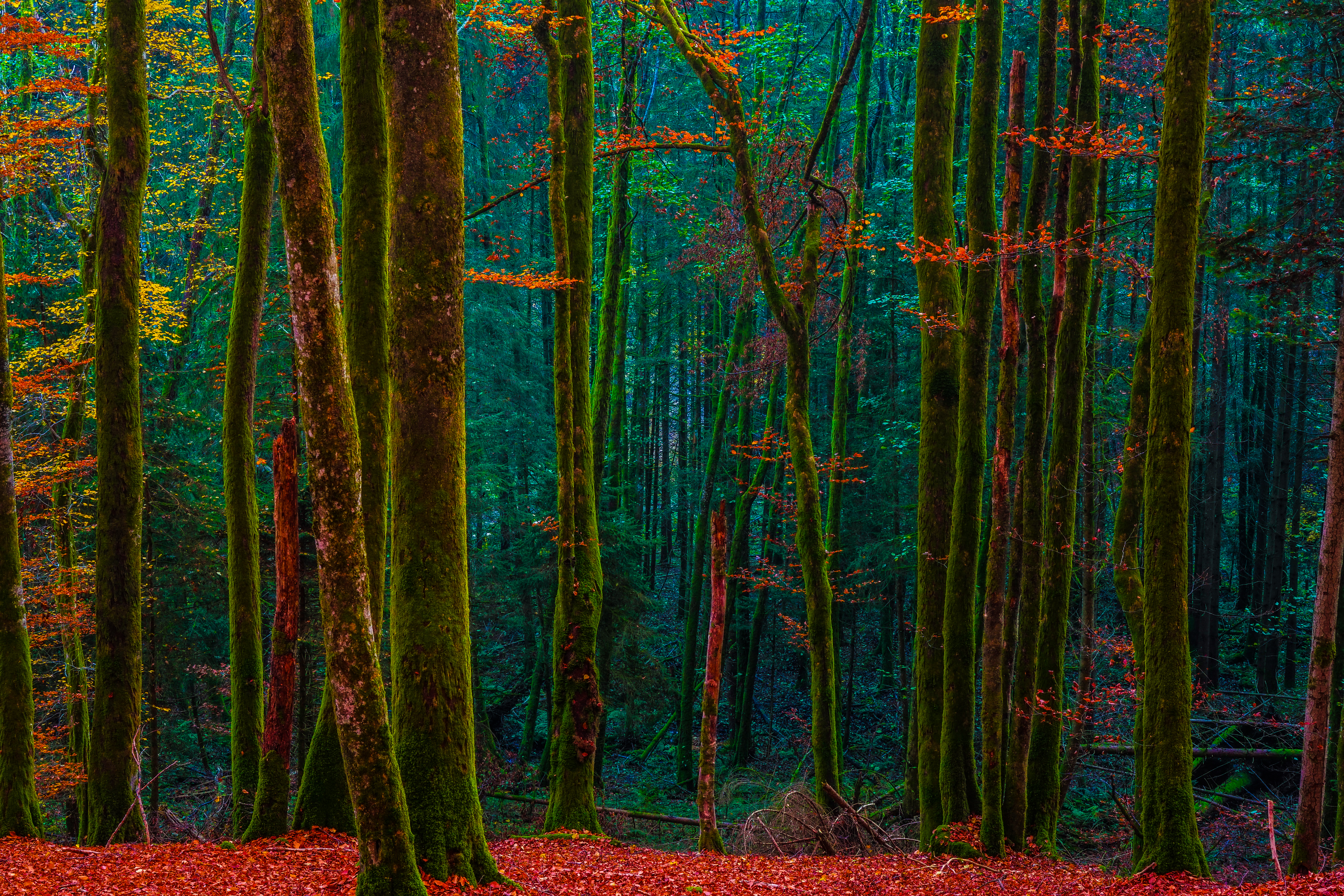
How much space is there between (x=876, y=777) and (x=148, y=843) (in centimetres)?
1358

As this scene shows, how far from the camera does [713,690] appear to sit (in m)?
8.80

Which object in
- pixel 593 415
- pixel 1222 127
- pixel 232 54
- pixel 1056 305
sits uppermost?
pixel 232 54

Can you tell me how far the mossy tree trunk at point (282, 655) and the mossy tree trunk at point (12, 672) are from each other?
6.67 ft

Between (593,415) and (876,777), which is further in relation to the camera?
(876,777)

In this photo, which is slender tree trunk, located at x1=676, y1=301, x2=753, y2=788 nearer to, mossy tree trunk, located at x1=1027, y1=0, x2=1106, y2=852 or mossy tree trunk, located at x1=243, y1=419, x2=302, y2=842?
mossy tree trunk, located at x1=1027, y1=0, x2=1106, y2=852

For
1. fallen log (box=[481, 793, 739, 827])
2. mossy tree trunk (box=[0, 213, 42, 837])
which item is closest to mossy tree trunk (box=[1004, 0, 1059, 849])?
fallen log (box=[481, 793, 739, 827])

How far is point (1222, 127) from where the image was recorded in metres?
9.27

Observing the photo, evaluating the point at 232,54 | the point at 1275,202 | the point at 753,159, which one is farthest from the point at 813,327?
the point at 232,54

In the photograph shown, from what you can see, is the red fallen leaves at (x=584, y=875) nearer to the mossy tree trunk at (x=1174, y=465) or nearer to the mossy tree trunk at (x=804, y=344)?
the mossy tree trunk at (x=1174, y=465)

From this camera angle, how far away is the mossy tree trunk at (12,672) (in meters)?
7.95

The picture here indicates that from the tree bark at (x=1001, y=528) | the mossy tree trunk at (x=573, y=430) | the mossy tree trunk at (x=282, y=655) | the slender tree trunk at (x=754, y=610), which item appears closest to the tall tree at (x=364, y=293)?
the mossy tree trunk at (x=282, y=655)

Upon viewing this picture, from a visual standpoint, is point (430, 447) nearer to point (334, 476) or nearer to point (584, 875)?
point (334, 476)

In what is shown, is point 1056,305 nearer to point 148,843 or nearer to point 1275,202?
point 148,843

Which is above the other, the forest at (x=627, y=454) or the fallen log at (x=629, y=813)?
the forest at (x=627, y=454)
